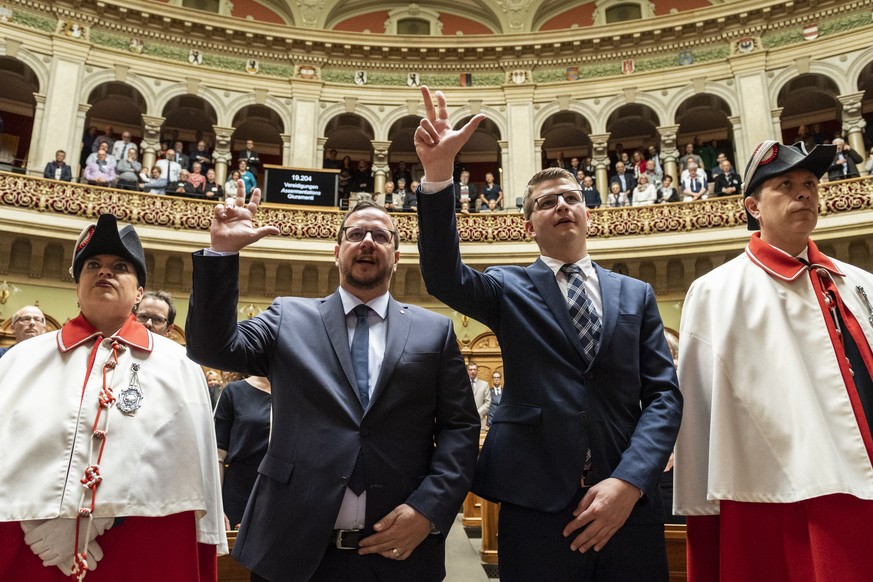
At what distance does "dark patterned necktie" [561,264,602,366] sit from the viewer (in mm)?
1997

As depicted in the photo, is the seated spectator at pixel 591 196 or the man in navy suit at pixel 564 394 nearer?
the man in navy suit at pixel 564 394

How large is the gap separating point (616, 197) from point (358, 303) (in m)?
12.5

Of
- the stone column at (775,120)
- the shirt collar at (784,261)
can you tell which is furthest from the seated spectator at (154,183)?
the stone column at (775,120)

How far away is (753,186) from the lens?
211cm

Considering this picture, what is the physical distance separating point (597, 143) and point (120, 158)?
11.0m

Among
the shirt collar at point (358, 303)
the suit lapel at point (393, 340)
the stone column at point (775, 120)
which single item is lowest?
the suit lapel at point (393, 340)

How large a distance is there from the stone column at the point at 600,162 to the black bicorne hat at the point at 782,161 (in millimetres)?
13329

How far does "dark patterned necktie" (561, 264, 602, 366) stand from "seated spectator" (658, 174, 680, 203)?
1196 centimetres

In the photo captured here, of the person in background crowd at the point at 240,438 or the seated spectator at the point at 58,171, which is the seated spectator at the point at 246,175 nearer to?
the seated spectator at the point at 58,171

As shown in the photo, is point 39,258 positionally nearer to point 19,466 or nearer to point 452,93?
point 452,93

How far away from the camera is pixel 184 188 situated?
42.4 feet

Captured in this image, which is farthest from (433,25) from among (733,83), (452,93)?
(733,83)

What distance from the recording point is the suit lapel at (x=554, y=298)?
6.54 ft

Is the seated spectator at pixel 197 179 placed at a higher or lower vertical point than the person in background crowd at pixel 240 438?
higher
